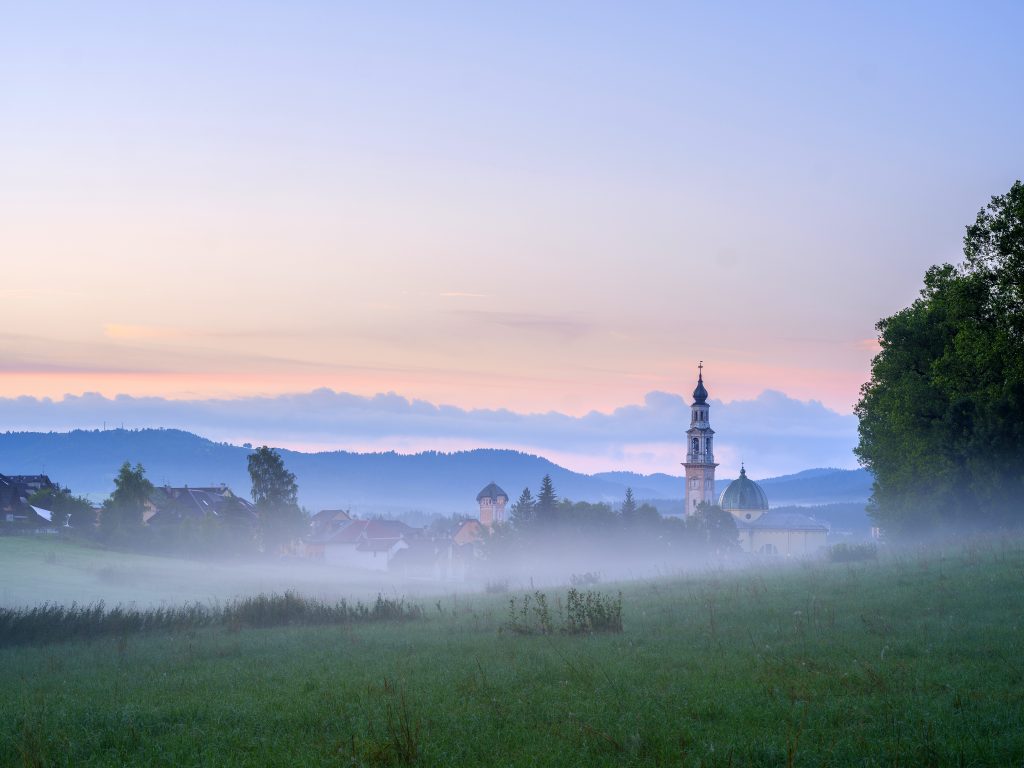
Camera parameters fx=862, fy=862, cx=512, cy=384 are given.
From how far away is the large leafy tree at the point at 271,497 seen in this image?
88.1 m

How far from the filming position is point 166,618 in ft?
73.8

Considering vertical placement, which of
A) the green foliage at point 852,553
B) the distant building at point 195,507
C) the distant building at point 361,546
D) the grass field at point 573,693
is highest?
the distant building at point 195,507

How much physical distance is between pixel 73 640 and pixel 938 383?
106 feet

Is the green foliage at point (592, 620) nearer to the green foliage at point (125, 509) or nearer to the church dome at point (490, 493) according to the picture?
the green foliage at point (125, 509)

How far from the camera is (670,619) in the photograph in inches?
720

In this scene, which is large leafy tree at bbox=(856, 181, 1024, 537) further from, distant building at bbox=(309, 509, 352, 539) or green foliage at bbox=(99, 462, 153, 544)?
distant building at bbox=(309, 509, 352, 539)

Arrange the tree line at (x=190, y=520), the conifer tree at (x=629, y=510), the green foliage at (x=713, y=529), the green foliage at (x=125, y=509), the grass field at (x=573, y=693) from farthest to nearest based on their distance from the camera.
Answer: the conifer tree at (x=629, y=510) < the green foliage at (x=713, y=529) < the tree line at (x=190, y=520) < the green foliage at (x=125, y=509) < the grass field at (x=573, y=693)

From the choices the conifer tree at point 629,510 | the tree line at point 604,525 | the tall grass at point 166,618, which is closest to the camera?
the tall grass at point 166,618

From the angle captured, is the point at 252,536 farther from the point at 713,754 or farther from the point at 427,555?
the point at 713,754

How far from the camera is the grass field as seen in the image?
8961 millimetres

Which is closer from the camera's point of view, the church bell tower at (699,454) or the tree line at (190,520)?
the tree line at (190,520)

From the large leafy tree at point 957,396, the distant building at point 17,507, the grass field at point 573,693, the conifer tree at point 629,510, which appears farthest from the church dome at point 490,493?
the grass field at point 573,693

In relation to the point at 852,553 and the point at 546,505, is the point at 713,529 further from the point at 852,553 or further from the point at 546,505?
the point at 852,553

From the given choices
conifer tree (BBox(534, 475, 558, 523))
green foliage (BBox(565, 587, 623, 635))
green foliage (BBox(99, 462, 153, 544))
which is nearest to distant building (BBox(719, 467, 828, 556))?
conifer tree (BBox(534, 475, 558, 523))
